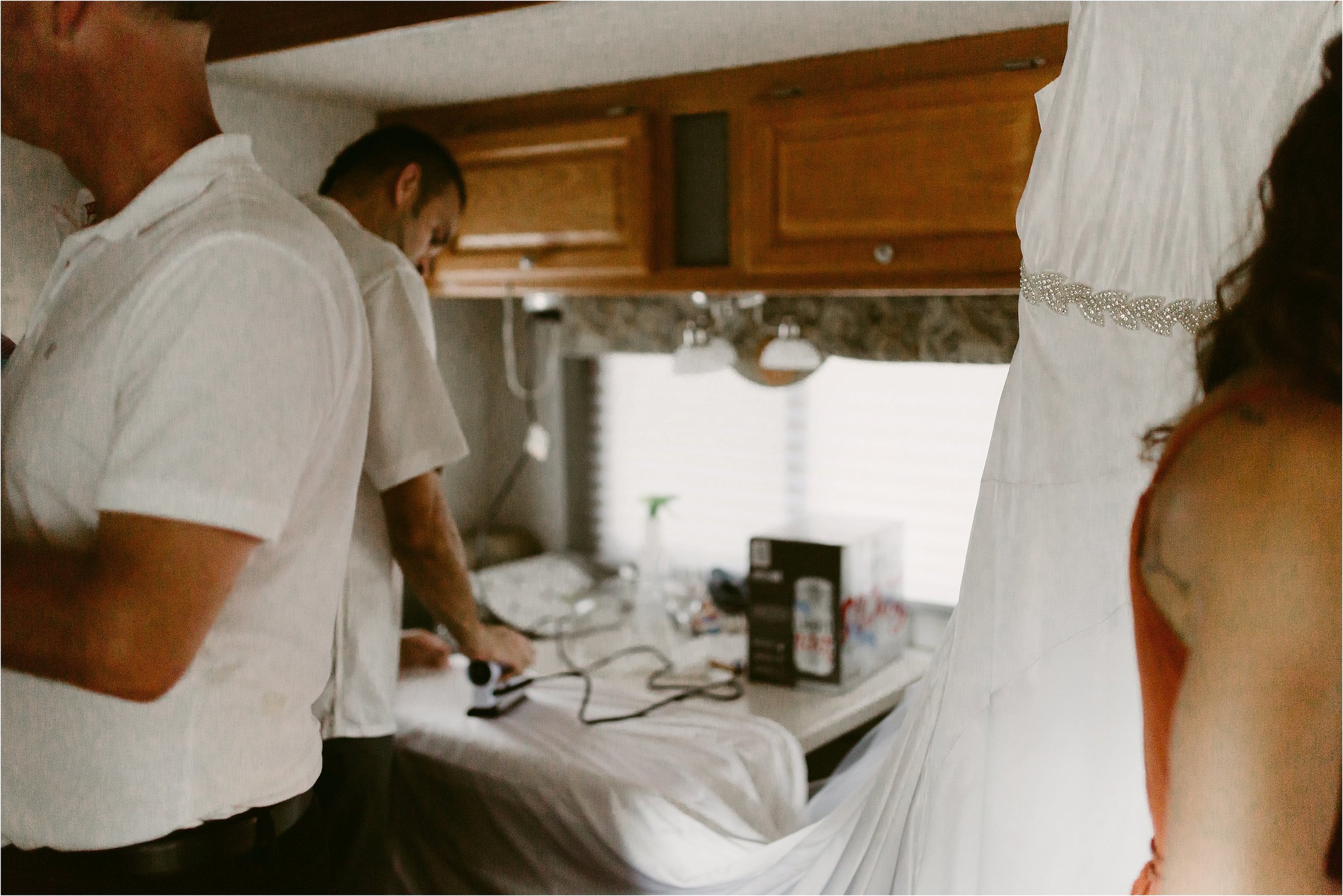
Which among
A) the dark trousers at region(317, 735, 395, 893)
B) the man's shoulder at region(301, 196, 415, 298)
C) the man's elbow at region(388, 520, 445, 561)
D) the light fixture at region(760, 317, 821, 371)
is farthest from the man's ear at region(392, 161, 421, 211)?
the dark trousers at region(317, 735, 395, 893)

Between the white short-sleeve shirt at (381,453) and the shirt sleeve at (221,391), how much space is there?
0.51m

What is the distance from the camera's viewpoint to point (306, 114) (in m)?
2.07

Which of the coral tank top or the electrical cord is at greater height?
the coral tank top

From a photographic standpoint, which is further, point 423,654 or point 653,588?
point 653,588

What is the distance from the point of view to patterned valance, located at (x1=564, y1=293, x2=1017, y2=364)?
1.95 meters

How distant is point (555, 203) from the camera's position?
2.05m

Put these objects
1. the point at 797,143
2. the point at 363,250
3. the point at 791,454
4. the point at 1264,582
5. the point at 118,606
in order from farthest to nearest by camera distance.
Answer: the point at 791,454 < the point at 797,143 < the point at 363,250 < the point at 118,606 < the point at 1264,582

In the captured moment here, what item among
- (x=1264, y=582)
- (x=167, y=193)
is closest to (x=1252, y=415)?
(x=1264, y=582)

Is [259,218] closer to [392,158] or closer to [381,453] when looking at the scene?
[381,453]

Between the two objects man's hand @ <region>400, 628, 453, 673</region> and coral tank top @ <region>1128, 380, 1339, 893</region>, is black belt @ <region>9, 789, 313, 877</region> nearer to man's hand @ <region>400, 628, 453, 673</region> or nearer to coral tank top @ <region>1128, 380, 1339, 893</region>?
coral tank top @ <region>1128, 380, 1339, 893</region>

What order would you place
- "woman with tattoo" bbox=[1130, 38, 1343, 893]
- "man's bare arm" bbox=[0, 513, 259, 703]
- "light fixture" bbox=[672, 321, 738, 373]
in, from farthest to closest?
"light fixture" bbox=[672, 321, 738, 373] → "man's bare arm" bbox=[0, 513, 259, 703] → "woman with tattoo" bbox=[1130, 38, 1343, 893]

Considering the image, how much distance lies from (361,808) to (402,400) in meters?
0.62

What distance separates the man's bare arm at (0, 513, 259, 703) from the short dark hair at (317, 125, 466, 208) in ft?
3.35

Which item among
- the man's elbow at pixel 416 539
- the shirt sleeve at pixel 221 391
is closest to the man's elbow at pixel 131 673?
the shirt sleeve at pixel 221 391
